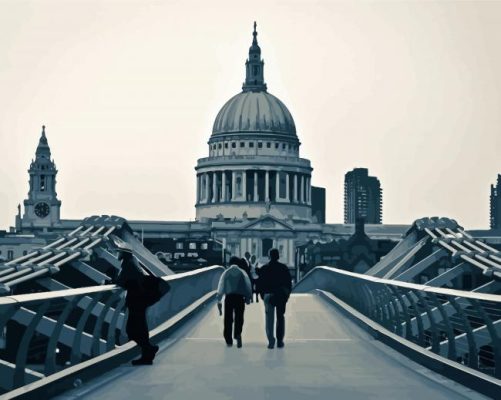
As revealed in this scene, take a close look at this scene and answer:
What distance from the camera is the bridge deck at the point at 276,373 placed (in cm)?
1413

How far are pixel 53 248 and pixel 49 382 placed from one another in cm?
3223

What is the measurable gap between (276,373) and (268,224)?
182m

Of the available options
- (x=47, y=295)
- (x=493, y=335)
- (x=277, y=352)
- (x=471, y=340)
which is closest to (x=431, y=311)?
(x=471, y=340)

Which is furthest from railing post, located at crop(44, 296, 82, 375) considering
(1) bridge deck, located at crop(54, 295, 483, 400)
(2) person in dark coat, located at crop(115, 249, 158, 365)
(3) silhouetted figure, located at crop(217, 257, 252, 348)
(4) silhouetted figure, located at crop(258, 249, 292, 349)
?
(4) silhouetted figure, located at crop(258, 249, 292, 349)

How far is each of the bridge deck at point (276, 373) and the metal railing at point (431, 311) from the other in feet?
1.53

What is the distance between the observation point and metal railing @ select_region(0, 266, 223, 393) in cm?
1229

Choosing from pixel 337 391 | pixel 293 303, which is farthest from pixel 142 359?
pixel 293 303

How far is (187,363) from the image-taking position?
59.5ft

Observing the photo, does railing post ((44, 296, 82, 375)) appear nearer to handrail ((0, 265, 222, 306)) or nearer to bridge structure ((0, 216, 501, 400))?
bridge structure ((0, 216, 501, 400))

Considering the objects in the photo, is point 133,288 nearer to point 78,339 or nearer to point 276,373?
point 78,339

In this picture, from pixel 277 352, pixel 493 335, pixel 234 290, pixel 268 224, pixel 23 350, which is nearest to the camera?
pixel 23 350

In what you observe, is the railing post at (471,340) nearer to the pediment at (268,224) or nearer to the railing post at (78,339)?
the railing post at (78,339)

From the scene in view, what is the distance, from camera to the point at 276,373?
16.7 m

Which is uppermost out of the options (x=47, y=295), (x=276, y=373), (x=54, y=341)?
(x=47, y=295)
